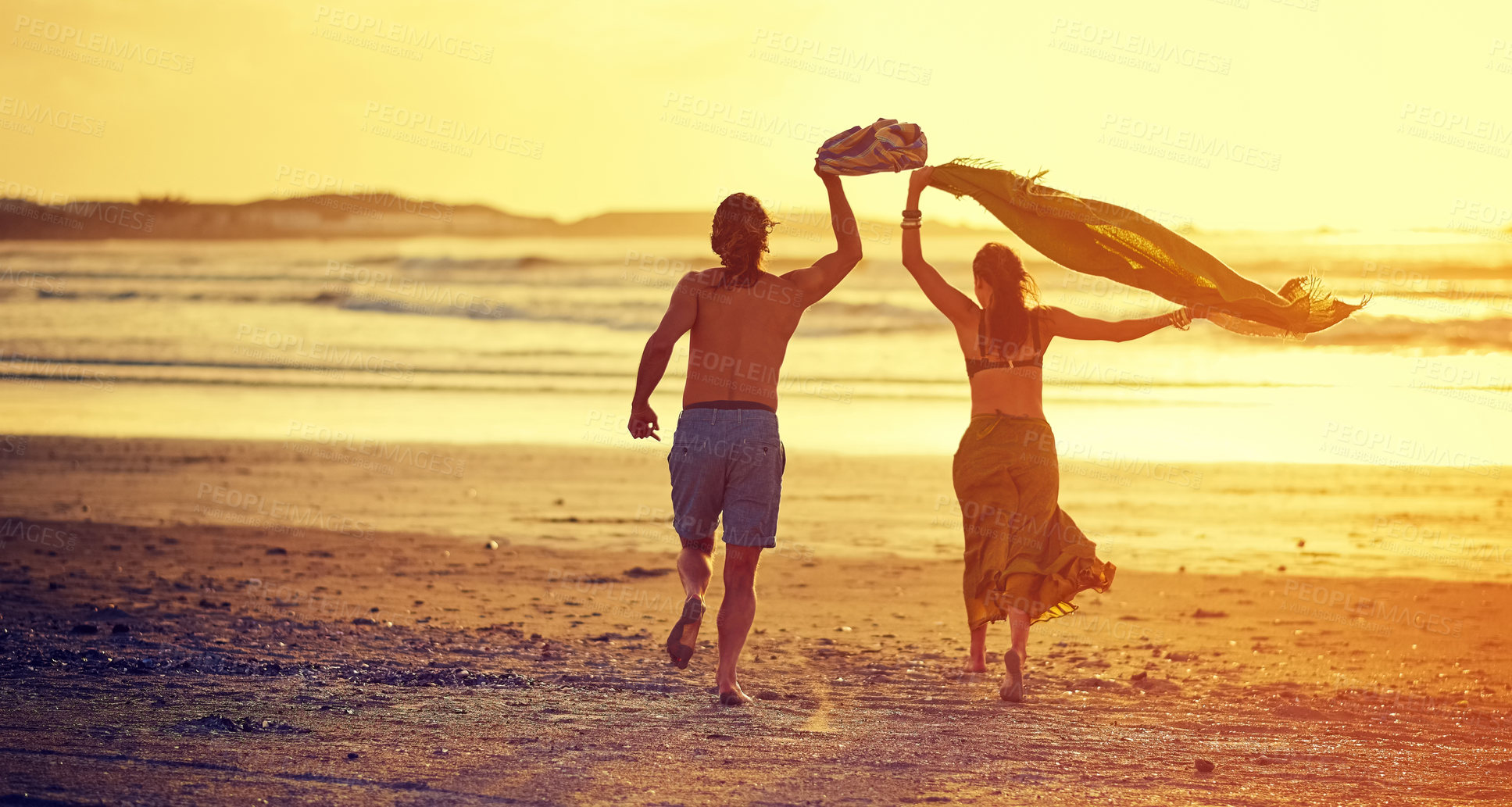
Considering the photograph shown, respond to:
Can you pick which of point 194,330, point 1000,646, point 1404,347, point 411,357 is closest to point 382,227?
point 194,330

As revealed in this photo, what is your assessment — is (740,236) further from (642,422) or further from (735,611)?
(735,611)

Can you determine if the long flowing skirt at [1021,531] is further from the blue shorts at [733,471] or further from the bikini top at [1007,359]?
the blue shorts at [733,471]

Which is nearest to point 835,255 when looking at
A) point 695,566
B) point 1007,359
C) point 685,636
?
point 1007,359

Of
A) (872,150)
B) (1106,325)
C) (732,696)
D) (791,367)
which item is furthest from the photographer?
(791,367)

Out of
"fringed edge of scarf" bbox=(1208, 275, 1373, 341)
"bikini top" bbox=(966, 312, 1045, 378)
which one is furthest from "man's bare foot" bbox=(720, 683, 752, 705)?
"fringed edge of scarf" bbox=(1208, 275, 1373, 341)

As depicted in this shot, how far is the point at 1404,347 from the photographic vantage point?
2253cm

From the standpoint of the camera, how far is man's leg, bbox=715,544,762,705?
5543mm

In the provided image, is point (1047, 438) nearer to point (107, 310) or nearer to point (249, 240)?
point (107, 310)

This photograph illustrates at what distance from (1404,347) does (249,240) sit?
63.3m

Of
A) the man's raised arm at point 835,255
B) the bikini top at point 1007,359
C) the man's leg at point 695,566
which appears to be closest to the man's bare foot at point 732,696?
the man's leg at point 695,566

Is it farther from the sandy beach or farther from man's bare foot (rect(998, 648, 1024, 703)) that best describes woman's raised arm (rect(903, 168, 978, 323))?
the sandy beach

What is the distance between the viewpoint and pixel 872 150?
5.70 meters

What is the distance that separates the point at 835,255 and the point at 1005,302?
881 millimetres

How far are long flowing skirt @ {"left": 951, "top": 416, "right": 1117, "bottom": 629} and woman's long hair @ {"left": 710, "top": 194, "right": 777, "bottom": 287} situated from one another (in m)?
1.27
